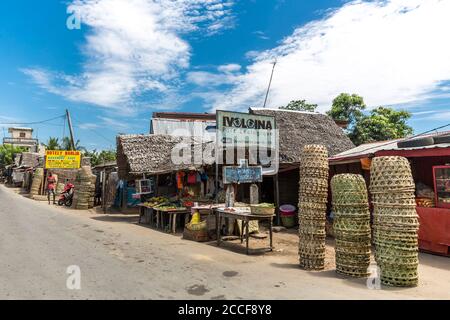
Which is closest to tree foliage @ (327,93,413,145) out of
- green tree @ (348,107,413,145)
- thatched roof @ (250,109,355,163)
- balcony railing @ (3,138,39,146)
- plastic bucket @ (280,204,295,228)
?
green tree @ (348,107,413,145)

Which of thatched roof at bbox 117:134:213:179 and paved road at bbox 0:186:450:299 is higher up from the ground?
thatched roof at bbox 117:134:213:179

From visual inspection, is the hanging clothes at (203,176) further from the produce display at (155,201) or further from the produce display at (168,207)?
the produce display at (168,207)

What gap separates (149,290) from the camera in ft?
16.9

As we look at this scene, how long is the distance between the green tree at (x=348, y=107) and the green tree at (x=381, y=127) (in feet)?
2.31

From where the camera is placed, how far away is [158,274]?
20.0 feet

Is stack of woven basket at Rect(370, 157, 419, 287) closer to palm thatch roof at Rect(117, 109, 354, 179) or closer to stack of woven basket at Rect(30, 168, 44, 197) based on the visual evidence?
palm thatch roof at Rect(117, 109, 354, 179)

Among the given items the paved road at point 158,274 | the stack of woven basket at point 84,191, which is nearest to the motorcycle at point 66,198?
the stack of woven basket at point 84,191

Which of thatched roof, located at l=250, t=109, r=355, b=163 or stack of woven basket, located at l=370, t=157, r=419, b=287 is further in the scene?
thatched roof, located at l=250, t=109, r=355, b=163

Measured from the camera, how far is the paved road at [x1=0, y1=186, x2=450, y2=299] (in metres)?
5.05

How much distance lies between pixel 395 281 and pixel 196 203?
7.44 meters

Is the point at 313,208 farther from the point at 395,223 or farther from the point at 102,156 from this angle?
the point at 102,156

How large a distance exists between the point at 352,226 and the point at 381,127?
1981cm

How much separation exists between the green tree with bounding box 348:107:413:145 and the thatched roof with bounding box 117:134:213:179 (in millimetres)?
14123

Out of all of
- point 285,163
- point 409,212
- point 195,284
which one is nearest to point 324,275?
point 409,212
